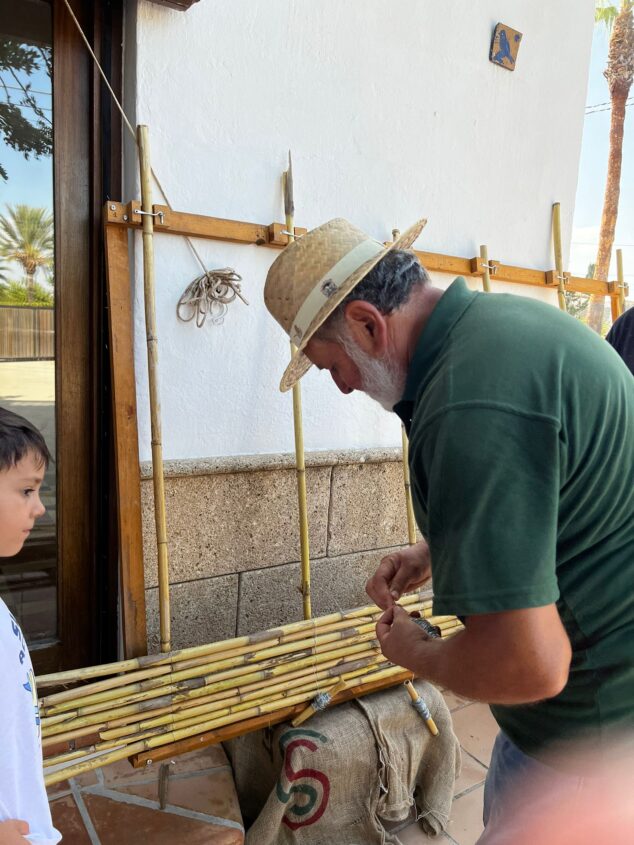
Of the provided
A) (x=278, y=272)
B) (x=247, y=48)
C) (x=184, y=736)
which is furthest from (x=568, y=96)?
(x=184, y=736)

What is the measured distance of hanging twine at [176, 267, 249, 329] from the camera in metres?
2.34

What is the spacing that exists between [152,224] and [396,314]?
1332 millimetres

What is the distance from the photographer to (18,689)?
3.90 ft

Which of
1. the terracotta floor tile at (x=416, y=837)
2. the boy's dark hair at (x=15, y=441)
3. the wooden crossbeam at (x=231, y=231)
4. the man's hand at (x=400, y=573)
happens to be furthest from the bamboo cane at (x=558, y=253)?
the boy's dark hair at (x=15, y=441)

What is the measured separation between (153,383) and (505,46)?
2569 millimetres

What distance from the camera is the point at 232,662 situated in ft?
7.18

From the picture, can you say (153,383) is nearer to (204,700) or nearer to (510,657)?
(204,700)

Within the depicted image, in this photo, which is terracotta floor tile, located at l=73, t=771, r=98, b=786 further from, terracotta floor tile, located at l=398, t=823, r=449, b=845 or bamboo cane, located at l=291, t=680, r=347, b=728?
terracotta floor tile, located at l=398, t=823, r=449, b=845

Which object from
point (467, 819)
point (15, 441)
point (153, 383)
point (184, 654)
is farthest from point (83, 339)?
point (467, 819)

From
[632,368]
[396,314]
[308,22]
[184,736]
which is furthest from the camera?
[308,22]

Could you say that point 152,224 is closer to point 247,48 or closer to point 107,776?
point 247,48

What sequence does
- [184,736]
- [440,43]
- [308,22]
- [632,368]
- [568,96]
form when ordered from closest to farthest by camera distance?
[184,736] < [632,368] < [308,22] < [440,43] < [568,96]

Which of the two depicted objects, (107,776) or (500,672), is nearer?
(500,672)

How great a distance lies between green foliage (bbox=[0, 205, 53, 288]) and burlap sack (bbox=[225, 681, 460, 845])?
1990mm
